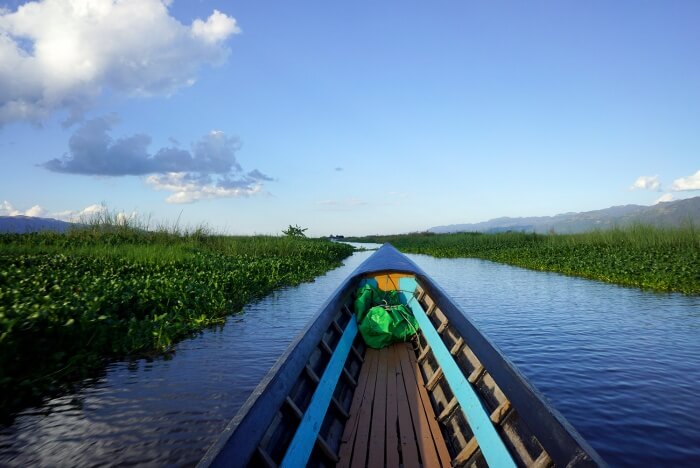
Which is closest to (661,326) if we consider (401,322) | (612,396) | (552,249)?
(612,396)

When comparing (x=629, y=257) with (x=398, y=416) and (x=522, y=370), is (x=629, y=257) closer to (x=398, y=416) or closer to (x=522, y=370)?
(x=522, y=370)

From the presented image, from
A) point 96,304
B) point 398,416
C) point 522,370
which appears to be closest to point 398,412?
point 398,416

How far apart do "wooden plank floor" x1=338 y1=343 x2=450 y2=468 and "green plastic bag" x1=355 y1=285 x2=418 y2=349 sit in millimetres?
697

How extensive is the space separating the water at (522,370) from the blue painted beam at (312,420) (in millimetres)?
1429

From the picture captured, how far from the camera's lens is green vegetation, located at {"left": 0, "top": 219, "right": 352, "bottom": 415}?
205 inches

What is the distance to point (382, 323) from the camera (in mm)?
6238

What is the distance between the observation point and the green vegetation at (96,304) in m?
5.20

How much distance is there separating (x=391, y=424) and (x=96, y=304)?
5188 mm

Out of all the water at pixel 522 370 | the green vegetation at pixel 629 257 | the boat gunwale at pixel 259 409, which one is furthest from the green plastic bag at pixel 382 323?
the green vegetation at pixel 629 257

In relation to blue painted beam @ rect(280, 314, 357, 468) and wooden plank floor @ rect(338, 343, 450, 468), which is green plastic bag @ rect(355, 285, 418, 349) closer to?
wooden plank floor @ rect(338, 343, 450, 468)

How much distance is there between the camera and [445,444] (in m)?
3.48

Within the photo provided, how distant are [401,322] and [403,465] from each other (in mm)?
3277

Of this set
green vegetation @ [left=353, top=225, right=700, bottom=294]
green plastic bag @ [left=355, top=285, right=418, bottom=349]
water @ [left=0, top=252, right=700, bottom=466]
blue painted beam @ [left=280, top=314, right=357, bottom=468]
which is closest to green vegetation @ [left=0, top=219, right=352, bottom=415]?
water @ [left=0, top=252, right=700, bottom=466]

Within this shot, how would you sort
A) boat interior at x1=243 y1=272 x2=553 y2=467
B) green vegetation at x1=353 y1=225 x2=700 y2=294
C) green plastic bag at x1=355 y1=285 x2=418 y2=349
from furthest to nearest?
green vegetation at x1=353 y1=225 x2=700 y2=294, green plastic bag at x1=355 y1=285 x2=418 y2=349, boat interior at x1=243 y1=272 x2=553 y2=467
